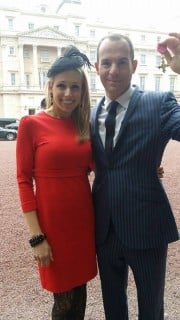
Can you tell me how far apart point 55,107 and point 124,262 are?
111cm

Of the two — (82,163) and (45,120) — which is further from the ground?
(45,120)

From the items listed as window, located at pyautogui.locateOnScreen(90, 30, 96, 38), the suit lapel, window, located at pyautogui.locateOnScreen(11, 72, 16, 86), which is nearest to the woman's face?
the suit lapel

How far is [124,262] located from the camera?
7.63 ft

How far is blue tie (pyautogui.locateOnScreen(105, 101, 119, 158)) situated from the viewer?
2113 mm

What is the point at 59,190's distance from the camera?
219cm

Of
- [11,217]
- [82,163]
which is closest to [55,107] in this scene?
[82,163]

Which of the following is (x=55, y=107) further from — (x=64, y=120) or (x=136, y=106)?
(x=136, y=106)

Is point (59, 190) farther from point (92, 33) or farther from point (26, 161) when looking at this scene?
point (92, 33)

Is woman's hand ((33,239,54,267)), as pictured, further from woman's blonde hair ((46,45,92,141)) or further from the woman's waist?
woman's blonde hair ((46,45,92,141))

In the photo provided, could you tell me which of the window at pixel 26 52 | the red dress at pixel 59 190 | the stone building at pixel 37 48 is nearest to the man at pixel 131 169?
the red dress at pixel 59 190

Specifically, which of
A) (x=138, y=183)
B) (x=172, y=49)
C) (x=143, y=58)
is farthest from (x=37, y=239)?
(x=143, y=58)

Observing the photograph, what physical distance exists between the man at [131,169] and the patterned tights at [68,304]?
1.18 ft

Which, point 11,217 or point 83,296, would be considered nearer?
point 83,296

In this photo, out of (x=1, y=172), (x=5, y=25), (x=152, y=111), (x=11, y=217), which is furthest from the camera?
(x=5, y=25)
